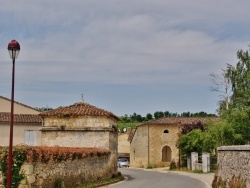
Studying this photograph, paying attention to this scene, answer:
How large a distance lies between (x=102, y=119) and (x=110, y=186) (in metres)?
6.80

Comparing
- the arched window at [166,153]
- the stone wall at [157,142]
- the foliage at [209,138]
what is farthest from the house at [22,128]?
the arched window at [166,153]

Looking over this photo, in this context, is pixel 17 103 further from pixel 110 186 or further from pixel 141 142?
pixel 110 186

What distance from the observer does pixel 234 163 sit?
17.1 meters

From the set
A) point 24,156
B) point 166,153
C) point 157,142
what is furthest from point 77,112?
point 166,153

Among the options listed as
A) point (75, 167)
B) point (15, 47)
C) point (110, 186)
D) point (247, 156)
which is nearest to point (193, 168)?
point (110, 186)

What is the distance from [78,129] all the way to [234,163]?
1628 centimetres

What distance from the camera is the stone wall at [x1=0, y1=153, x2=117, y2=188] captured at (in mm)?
18062

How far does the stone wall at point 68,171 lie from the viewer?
59.3 ft

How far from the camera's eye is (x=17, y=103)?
170 ft

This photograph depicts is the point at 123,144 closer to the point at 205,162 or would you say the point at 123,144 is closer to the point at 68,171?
the point at 205,162

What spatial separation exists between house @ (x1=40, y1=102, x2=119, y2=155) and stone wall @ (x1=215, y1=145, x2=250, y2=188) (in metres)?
12.3

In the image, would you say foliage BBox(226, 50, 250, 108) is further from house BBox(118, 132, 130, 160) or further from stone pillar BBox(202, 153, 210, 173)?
house BBox(118, 132, 130, 160)

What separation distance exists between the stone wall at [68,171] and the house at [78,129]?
152cm

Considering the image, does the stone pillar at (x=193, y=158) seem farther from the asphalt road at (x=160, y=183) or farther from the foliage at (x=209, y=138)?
the asphalt road at (x=160, y=183)
